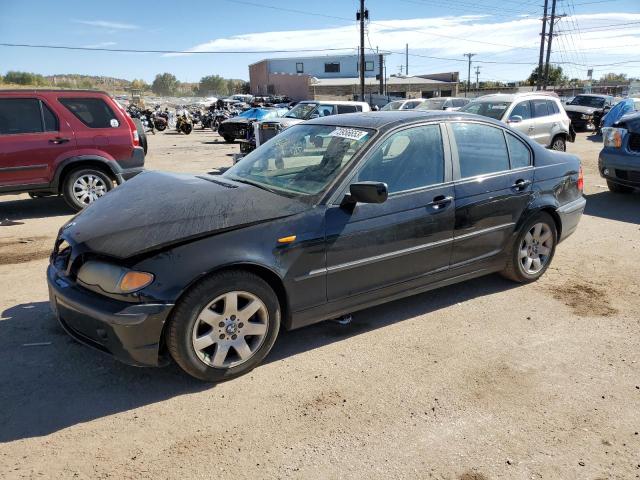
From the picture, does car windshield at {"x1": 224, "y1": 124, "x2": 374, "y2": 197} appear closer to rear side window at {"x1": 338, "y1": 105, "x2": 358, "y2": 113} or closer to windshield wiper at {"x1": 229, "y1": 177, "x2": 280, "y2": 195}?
windshield wiper at {"x1": 229, "y1": 177, "x2": 280, "y2": 195}

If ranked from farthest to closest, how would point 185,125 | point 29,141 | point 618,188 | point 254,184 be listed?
point 185,125
point 618,188
point 29,141
point 254,184

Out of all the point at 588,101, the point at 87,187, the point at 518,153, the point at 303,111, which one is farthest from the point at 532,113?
the point at 588,101

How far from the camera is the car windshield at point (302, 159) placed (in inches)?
149

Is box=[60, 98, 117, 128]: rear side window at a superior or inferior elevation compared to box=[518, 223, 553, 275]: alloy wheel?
superior

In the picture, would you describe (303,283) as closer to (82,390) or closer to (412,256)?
(412,256)

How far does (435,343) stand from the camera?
385cm

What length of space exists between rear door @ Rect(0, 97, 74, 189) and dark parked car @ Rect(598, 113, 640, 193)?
8.94 metres

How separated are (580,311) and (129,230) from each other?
3785 millimetres

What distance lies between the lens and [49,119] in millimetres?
7668

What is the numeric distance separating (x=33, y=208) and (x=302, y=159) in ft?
21.3

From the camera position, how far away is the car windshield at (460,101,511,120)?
11789 millimetres

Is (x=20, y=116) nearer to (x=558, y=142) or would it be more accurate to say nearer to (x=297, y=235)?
(x=297, y=235)

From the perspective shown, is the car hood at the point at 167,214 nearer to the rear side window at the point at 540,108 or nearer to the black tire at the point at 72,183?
the black tire at the point at 72,183

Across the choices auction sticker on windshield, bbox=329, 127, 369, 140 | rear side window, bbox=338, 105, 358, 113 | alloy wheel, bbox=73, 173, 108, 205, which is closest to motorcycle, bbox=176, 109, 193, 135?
rear side window, bbox=338, 105, 358, 113
